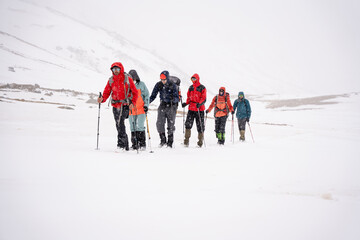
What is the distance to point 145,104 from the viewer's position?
20.2 feet

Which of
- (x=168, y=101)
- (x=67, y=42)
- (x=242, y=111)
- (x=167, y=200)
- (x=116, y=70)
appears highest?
(x=67, y=42)

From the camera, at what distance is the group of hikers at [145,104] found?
18.0 ft

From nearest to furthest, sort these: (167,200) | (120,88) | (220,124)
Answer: (167,200) → (120,88) → (220,124)

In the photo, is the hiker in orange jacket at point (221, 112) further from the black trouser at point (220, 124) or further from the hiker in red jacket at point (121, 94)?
the hiker in red jacket at point (121, 94)

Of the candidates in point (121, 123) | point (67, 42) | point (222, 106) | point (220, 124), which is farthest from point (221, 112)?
point (67, 42)

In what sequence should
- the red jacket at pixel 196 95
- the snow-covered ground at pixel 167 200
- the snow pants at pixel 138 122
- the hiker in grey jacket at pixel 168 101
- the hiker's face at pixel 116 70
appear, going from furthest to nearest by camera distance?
the red jacket at pixel 196 95
the hiker in grey jacket at pixel 168 101
the snow pants at pixel 138 122
the hiker's face at pixel 116 70
the snow-covered ground at pixel 167 200

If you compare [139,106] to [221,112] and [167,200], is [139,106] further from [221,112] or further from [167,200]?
[167,200]

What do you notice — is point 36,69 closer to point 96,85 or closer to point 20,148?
point 96,85

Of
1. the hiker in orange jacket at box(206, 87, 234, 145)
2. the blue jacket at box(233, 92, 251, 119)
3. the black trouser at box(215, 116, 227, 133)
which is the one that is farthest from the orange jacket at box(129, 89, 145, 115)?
the blue jacket at box(233, 92, 251, 119)

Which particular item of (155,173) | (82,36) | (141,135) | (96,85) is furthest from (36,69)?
(82,36)

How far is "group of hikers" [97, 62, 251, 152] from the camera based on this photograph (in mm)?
5477

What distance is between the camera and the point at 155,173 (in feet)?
11.3

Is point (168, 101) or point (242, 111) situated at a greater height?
point (168, 101)

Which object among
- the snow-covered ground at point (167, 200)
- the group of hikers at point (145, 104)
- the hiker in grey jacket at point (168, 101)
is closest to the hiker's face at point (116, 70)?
the group of hikers at point (145, 104)
